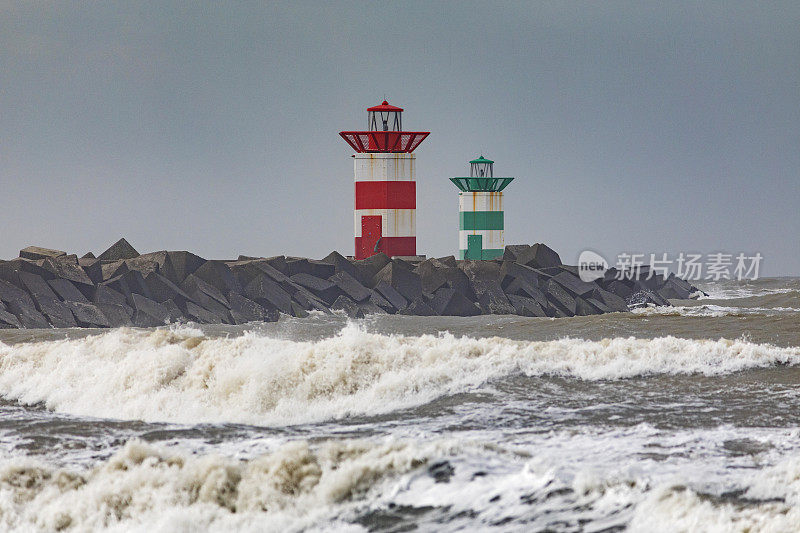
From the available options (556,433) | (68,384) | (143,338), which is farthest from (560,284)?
(556,433)

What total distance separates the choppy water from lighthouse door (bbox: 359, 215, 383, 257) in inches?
441

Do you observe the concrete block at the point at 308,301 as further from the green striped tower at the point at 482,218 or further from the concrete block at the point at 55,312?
the green striped tower at the point at 482,218

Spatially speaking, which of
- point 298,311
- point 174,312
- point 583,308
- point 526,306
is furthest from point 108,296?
point 583,308

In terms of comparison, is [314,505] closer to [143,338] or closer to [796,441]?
[796,441]

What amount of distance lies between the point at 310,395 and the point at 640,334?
4936mm

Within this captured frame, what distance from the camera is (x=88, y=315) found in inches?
635

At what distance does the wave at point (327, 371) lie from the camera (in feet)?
25.2

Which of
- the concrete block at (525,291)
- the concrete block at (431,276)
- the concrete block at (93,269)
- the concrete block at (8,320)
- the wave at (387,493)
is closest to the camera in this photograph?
the wave at (387,493)

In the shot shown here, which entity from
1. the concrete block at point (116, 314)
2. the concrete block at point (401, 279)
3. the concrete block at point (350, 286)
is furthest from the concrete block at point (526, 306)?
the concrete block at point (116, 314)

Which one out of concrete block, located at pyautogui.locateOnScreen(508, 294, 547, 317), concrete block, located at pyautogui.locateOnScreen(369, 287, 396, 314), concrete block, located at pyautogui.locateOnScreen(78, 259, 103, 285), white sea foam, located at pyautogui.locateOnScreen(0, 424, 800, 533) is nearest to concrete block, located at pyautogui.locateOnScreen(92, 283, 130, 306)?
concrete block, located at pyautogui.locateOnScreen(78, 259, 103, 285)

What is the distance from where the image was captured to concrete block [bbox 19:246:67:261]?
61.5 ft

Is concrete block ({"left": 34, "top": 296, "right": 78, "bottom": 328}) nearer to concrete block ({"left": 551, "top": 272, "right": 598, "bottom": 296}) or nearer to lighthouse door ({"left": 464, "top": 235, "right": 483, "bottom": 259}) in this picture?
concrete block ({"left": 551, "top": 272, "right": 598, "bottom": 296})

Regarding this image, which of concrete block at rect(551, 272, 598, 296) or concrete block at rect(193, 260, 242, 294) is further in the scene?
concrete block at rect(551, 272, 598, 296)

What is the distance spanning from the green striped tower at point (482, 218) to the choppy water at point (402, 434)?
13.8m
